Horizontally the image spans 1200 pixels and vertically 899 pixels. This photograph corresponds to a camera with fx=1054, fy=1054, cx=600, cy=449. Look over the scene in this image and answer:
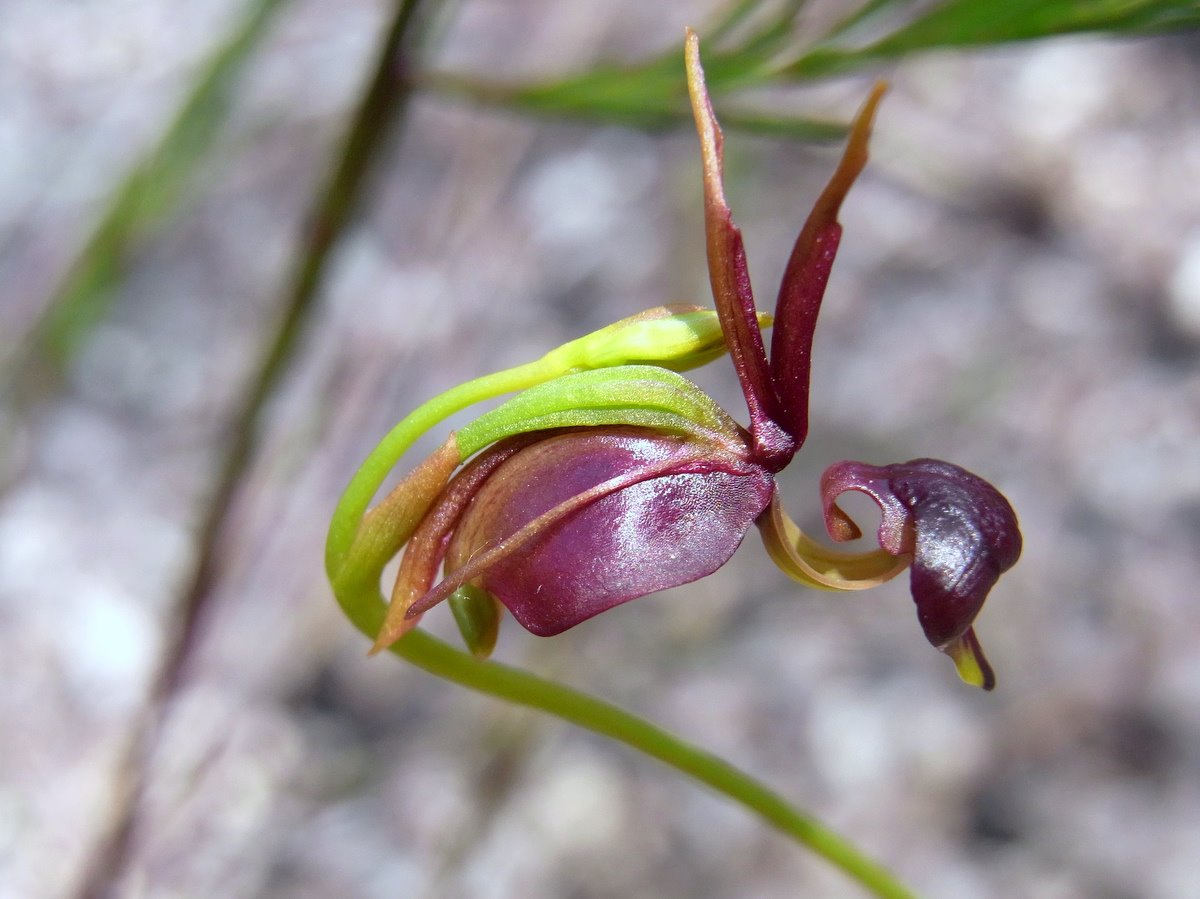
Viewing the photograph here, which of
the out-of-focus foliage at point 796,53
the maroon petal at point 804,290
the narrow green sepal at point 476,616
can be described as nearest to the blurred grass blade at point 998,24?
the out-of-focus foliage at point 796,53

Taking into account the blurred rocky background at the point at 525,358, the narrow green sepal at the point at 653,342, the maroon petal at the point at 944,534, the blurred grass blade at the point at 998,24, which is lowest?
the blurred rocky background at the point at 525,358

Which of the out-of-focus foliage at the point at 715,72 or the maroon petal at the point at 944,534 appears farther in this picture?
the out-of-focus foliage at the point at 715,72

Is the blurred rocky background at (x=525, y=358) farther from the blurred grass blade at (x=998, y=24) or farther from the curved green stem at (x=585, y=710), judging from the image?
the blurred grass blade at (x=998, y=24)

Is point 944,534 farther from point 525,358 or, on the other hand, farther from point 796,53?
point 525,358

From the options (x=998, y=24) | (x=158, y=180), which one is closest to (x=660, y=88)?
(x=998, y=24)

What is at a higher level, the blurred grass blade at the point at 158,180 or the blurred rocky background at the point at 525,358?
the blurred grass blade at the point at 158,180

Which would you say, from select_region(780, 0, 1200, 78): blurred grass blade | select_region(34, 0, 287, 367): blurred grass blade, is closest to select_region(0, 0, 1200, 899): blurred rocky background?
select_region(34, 0, 287, 367): blurred grass blade
